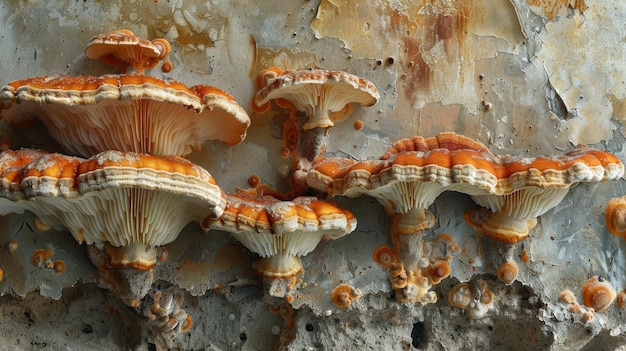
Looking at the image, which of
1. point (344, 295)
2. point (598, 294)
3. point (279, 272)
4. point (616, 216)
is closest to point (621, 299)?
point (598, 294)

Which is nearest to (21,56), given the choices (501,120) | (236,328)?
(236,328)

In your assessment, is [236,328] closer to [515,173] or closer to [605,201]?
[515,173]

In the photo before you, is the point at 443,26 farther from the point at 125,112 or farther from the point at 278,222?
the point at 125,112

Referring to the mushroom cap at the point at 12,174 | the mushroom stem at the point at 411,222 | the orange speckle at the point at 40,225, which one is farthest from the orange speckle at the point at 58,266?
the mushroom stem at the point at 411,222

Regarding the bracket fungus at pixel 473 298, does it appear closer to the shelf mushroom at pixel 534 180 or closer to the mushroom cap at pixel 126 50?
the shelf mushroom at pixel 534 180

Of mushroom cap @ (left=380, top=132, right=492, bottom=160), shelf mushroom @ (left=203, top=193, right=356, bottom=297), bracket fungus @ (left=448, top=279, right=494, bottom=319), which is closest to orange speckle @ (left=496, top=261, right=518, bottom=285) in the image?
bracket fungus @ (left=448, top=279, right=494, bottom=319)
